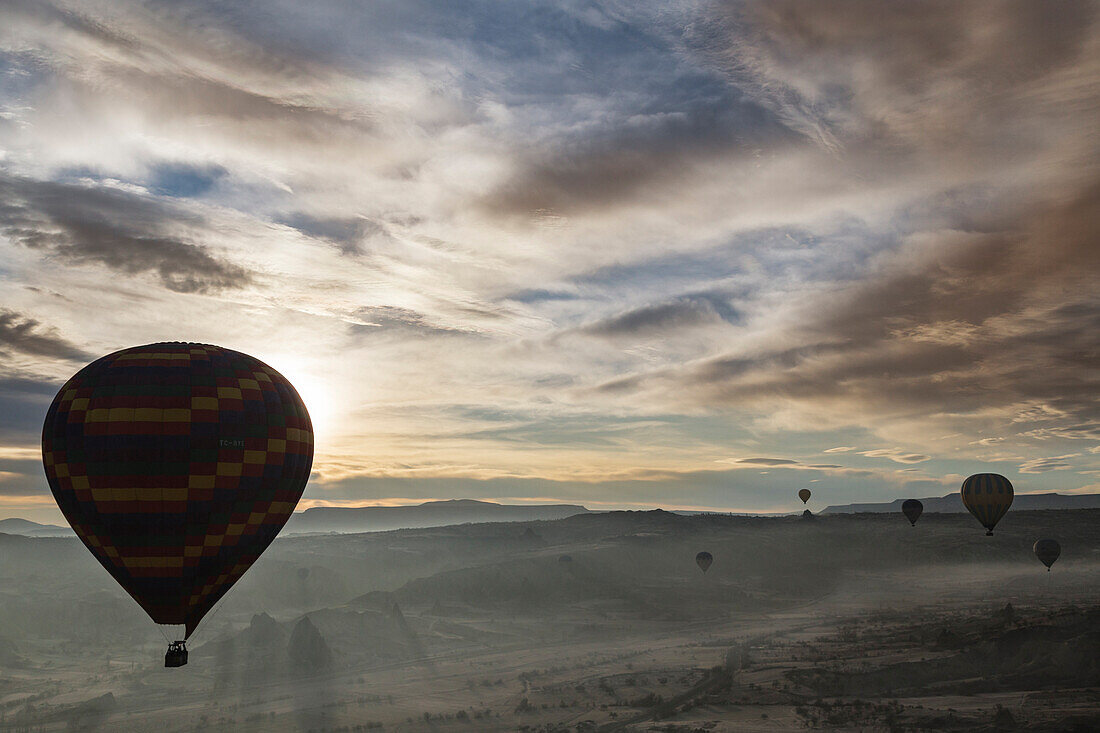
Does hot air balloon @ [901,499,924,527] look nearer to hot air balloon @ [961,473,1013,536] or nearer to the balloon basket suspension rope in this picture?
hot air balloon @ [961,473,1013,536]

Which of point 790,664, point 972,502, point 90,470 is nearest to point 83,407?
point 90,470

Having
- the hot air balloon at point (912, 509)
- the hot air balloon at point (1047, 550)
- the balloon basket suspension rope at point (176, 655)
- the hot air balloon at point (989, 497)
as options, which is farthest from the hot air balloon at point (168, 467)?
the hot air balloon at point (912, 509)

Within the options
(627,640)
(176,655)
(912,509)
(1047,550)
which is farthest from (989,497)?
(176,655)

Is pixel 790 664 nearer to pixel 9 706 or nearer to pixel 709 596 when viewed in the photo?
pixel 709 596

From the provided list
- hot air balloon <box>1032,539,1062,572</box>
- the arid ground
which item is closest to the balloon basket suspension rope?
the arid ground

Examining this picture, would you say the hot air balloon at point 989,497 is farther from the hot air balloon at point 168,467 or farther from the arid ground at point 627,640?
the hot air balloon at point 168,467

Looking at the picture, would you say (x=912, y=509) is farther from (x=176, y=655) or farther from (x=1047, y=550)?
(x=176, y=655)
